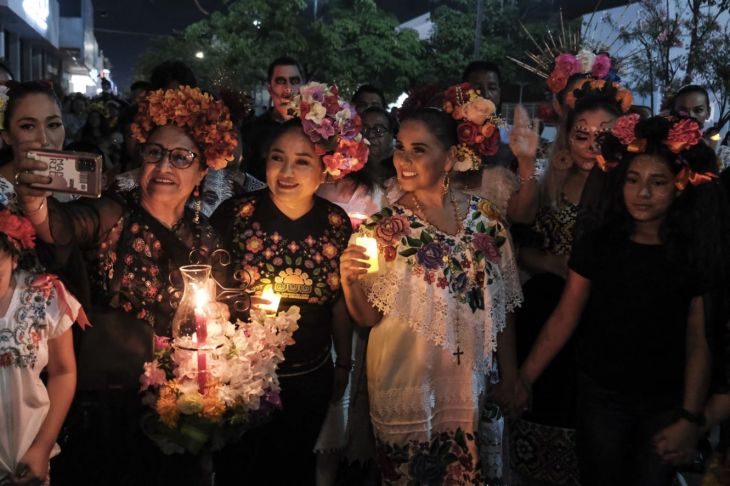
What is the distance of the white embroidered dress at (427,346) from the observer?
3854 millimetres

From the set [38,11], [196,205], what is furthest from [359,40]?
[196,205]

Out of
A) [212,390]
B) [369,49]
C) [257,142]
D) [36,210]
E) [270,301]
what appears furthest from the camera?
[369,49]

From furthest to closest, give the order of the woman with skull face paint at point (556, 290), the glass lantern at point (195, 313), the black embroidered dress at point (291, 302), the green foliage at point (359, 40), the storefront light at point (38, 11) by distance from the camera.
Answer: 1. the green foliage at point (359, 40)
2. the storefront light at point (38, 11)
3. the woman with skull face paint at point (556, 290)
4. the black embroidered dress at point (291, 302)
5. the glass lantern at point (195, 313)

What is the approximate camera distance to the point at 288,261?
4.10 metres

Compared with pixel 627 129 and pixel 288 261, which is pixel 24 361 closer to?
pixel 288 261

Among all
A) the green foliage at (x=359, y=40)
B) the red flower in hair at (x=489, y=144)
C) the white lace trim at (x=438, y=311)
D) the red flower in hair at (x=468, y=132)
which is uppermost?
the green foliage at (x=359, y=40)

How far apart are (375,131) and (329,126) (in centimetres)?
262

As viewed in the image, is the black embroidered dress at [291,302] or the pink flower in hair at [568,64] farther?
the pink flower in hair at [568,64]

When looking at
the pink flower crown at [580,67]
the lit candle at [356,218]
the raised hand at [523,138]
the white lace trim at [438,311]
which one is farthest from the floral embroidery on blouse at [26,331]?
the pink flower crown at [580,67]

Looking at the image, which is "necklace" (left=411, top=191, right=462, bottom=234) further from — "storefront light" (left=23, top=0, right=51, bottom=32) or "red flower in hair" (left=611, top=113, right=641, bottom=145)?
"storefront light" (left=23, top=0, right=51, bottom=32)

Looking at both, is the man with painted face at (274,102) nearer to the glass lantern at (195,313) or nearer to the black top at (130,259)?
the black top at (130,259)

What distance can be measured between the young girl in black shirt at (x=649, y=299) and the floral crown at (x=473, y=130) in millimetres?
711

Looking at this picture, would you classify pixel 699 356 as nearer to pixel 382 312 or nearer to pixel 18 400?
pixel 382 312

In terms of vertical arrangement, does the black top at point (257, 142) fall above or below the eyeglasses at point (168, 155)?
above
